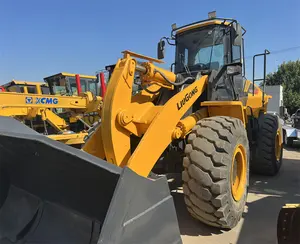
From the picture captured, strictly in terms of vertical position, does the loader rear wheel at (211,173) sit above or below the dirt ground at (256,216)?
above

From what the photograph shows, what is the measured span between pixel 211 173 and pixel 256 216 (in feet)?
4.65

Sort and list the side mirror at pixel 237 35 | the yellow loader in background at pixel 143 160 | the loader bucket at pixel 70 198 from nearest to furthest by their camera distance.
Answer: the loader bucket at pixel 70 198 < the yellow loader in background at pixel 143 160 < the side mirror at pixel 237 35

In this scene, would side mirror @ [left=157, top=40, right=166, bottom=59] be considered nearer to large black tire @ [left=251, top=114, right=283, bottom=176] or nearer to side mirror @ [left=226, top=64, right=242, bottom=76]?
side mirror @ [left=226, top=64, right=242, bottom=76]

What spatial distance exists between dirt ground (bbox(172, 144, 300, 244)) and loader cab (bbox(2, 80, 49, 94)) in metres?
8.86

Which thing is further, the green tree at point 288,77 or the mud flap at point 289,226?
the green tree at point 288,77

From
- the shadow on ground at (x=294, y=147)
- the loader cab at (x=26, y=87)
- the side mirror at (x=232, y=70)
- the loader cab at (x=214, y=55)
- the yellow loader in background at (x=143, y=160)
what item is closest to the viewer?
the yellow loader in background at (x=143, y=160)

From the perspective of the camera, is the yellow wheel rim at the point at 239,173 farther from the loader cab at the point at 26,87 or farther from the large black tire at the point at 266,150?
the loader cab at the point at 26,87

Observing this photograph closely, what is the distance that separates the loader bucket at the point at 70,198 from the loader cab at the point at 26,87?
9814mm

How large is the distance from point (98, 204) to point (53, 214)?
48 cm

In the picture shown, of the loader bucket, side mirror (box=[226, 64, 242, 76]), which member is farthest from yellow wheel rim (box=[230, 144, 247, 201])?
the loader bucket

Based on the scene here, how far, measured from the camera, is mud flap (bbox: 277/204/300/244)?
2.60 metres

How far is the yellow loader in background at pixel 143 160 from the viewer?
205 cm

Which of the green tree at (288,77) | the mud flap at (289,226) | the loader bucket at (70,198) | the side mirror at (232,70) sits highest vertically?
the green tree at (288,77)

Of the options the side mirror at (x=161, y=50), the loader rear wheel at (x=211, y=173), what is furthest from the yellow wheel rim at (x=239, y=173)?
the side mirror at (x=161, y=50)
